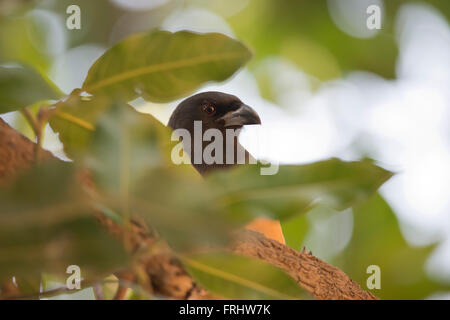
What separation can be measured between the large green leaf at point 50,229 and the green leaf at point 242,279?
1.40ft

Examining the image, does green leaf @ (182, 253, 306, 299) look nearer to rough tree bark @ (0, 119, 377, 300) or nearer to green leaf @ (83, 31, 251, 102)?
rough tree bark @ (0, 119, 377, 300)

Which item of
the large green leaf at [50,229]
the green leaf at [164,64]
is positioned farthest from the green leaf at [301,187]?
the green leaf at [164,64]

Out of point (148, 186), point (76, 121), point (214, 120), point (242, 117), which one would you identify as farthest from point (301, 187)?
point (214, 120)

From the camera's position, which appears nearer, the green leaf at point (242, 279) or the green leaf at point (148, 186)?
the green leaf at point (148, 186)

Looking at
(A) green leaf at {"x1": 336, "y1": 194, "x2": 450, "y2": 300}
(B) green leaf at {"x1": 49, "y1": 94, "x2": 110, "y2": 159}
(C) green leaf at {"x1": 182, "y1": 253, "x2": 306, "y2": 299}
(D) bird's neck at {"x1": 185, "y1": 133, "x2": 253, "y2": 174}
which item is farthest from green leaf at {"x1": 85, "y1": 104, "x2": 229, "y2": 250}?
(D) bird's neck at {"x1": 185, "y1": 133, "x2": 253, "y2": 174}

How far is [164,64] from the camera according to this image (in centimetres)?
154

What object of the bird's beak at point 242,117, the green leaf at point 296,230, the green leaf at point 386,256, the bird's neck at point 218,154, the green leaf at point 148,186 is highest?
the bird's beak at point 242,117

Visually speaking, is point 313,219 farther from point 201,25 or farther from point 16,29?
point 16,29

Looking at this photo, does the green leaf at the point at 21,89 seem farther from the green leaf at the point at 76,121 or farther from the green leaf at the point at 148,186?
the green leaf at the point at 148,186

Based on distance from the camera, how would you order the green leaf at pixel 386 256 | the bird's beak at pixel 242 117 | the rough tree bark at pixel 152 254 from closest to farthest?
1. the rough tree bark at pixel 152 254
2. the green leaf at pixel 386 256
3. the bird's beak at pixel 242 117

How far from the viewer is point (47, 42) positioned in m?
5.25

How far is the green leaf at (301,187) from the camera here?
1.15 metres

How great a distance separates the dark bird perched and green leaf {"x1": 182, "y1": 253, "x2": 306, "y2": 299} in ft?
10.2
